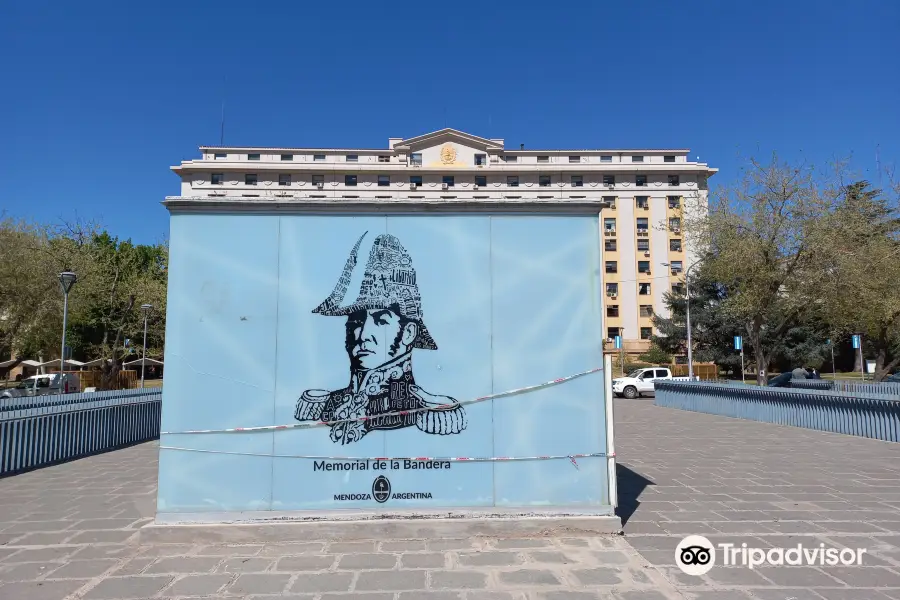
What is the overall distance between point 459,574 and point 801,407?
1363cm

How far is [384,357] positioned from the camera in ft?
17.3

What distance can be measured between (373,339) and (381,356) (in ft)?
0.59

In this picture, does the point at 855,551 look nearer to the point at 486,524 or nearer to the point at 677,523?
the point at 677,523

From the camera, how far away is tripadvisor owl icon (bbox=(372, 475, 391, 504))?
17.0 ft

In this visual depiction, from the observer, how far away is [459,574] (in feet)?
14.0

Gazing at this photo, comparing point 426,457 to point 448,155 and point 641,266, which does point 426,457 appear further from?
point 641,266

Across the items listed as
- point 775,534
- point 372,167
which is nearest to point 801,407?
point 775,534

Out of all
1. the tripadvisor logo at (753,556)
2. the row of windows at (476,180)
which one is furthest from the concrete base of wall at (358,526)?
the row of windows at (476,180)

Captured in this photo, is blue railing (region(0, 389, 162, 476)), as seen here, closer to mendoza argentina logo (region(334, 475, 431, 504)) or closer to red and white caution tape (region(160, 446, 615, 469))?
red and white caution tape (region(160, 446, 615, 469))

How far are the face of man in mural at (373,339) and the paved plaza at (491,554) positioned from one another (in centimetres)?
165

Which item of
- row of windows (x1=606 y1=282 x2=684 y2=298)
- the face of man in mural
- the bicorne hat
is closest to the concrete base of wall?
the face of man in mural

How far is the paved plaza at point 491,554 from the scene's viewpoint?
158 inches

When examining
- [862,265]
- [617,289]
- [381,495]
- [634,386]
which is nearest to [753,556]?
[381,495]

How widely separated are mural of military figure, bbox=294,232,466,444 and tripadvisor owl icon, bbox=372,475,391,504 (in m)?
0.44
